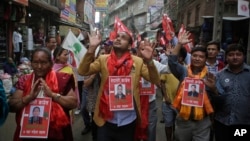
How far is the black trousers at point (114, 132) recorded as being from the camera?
3.40 meters

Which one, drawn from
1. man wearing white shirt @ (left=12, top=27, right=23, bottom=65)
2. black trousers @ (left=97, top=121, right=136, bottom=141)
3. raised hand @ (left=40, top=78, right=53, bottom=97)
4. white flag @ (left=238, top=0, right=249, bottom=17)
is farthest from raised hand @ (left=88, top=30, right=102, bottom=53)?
man wearing white shirt @ (left=12, top=27, right=23, bottom=65)

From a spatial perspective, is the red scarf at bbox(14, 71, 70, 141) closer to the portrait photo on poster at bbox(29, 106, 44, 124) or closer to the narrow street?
the portrait photo on poster at bbox(29, 106, 44, 124)

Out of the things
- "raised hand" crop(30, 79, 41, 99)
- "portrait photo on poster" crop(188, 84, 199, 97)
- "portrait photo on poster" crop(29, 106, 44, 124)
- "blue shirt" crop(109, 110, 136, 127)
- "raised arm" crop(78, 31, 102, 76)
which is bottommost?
"blue shirt" crop(109, 110, 136, 127)

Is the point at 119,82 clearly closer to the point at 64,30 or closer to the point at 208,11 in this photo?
the point at 208,11

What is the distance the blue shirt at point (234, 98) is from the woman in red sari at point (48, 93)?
169cm

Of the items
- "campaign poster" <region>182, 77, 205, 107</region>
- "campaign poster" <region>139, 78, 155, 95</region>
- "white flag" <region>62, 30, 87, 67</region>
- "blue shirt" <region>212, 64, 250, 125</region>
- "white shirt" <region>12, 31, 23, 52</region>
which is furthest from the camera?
"white shirt" <region>12, 31, 23, 52</region>

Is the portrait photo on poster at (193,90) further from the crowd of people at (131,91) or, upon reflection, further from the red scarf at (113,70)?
the red scarf at (113,70)

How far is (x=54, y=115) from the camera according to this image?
2.99 meters

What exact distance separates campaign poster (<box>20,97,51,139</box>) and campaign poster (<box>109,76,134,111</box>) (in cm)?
69

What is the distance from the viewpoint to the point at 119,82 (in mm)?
3420

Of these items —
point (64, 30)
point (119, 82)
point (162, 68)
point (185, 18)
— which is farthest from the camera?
point (185, 18)

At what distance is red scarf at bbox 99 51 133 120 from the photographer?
135 inches

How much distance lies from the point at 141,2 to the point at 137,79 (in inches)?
2239

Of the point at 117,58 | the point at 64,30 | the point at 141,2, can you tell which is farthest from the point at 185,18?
the point at 141,2
